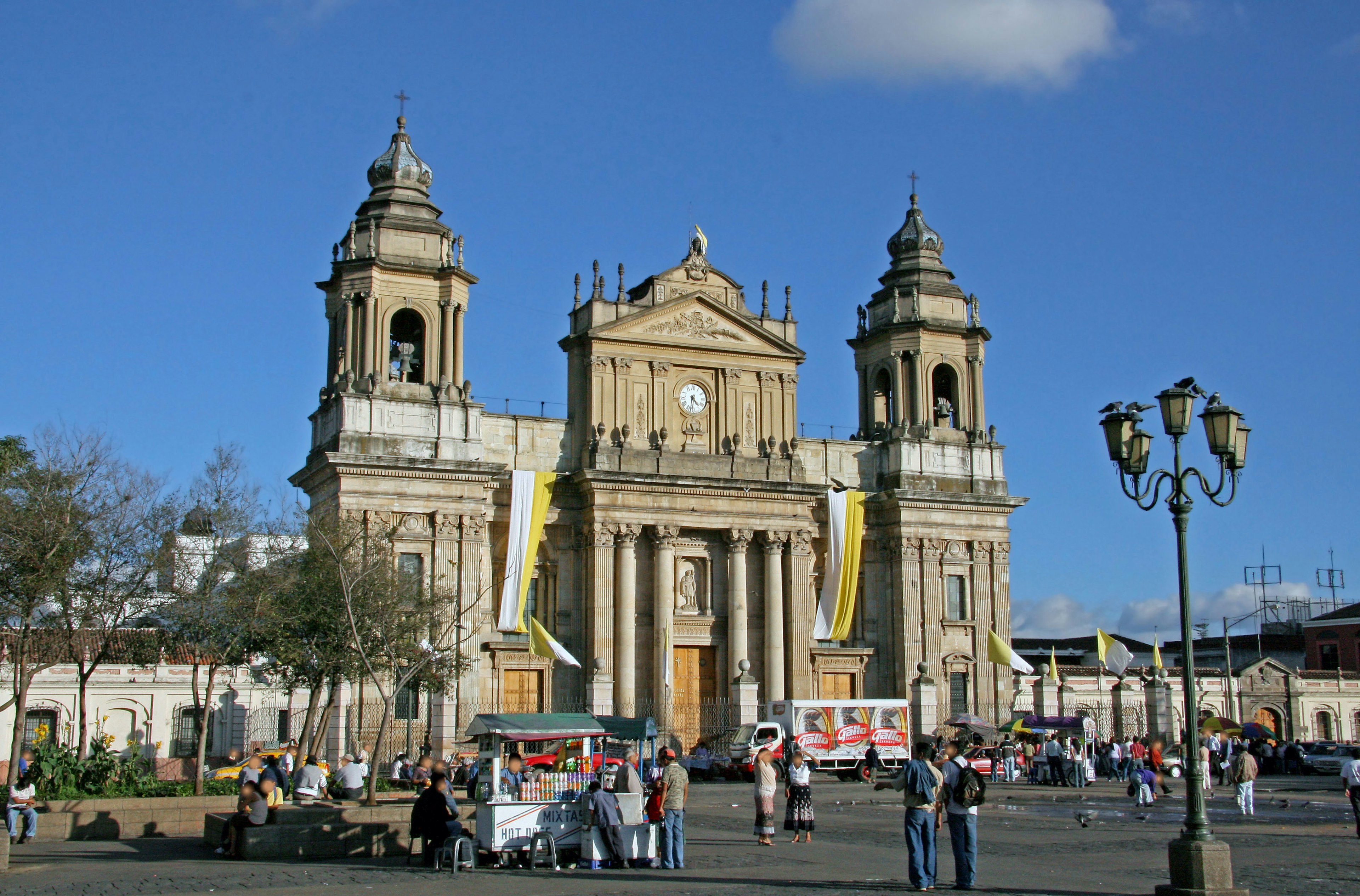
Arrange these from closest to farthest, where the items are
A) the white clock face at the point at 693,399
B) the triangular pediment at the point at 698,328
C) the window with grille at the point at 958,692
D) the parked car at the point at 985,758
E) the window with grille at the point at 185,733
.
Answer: the parked car at the point at 985,758, the window with grille at the point at 185,733, the triangular pediment at the point at 698,328, the white clock face at the point at 693,399, the window with grille at the point at 958,692

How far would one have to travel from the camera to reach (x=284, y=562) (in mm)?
32688

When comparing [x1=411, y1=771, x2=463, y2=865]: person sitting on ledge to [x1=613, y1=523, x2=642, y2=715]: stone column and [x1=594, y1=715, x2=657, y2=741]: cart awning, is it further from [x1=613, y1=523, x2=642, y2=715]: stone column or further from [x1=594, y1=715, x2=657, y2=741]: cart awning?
[x1=613, y1=523, x2=642, y2=715]: stone column

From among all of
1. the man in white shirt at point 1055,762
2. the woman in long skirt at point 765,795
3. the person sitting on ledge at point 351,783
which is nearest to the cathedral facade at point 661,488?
the man in white shirt at point 1055,762

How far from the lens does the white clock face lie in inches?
1820

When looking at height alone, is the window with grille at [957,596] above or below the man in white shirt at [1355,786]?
above

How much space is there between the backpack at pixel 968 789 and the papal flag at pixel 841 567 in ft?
97.3

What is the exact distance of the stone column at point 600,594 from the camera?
142 feet

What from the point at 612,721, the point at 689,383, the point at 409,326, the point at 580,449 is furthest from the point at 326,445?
the point at 612,721

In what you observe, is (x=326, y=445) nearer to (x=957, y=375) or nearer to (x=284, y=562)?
(x=284, y=562)

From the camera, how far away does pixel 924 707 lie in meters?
44.4

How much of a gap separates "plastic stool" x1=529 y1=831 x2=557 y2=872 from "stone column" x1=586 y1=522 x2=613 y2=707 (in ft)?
81.6

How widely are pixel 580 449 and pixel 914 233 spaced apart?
1555 centimetres

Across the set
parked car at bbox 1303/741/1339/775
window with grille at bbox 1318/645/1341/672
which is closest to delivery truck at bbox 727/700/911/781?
parked car at bbox 1303/741/1339/775

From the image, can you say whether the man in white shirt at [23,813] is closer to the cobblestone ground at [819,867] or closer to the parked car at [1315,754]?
the cobblestone ground at [819,867]
